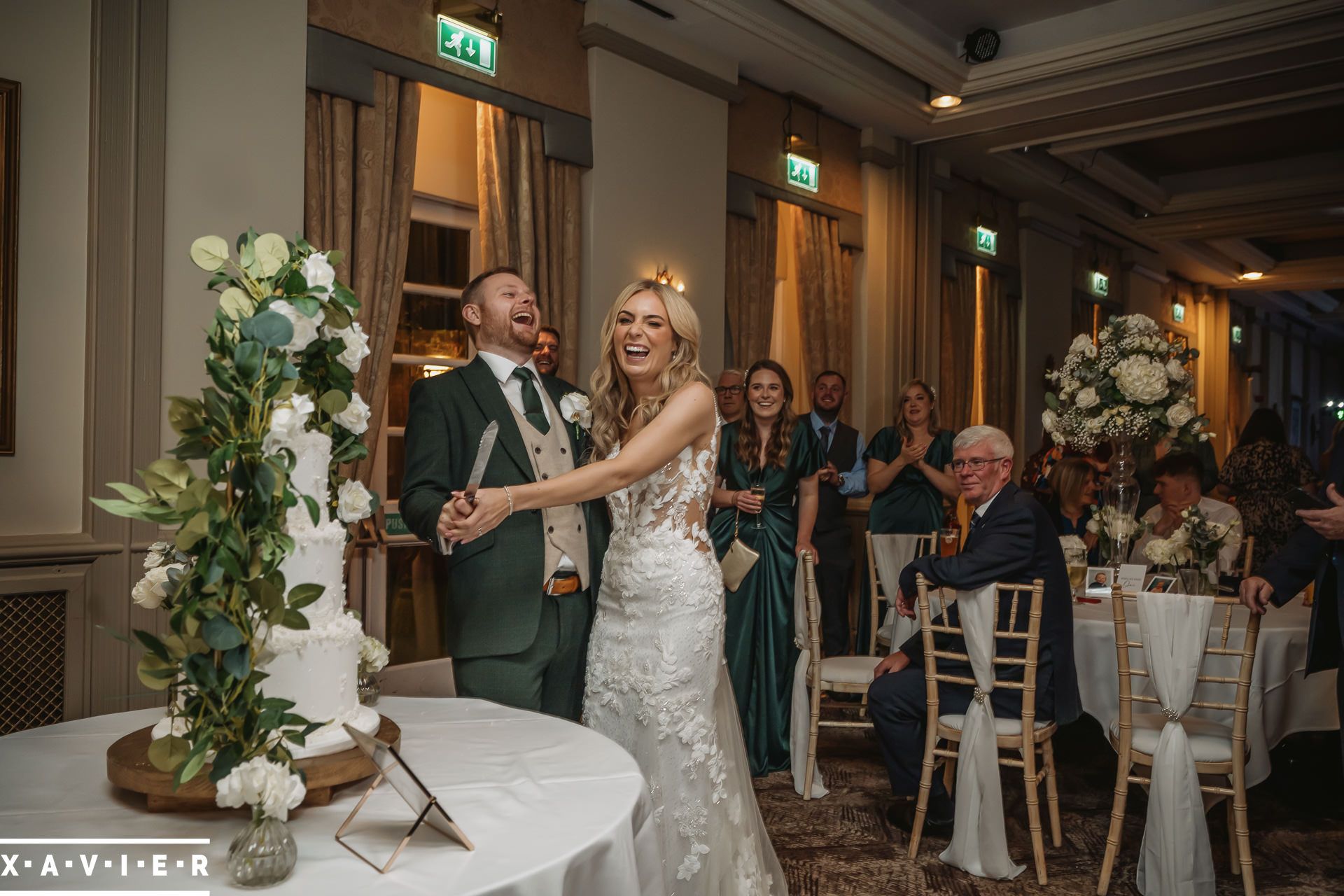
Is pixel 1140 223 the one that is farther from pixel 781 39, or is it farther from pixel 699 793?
pixel 699 793

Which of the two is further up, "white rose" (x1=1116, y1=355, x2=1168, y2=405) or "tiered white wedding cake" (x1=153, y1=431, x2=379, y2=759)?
"white rose" (x1=1116, y1=355, x2=1168, y2=405)

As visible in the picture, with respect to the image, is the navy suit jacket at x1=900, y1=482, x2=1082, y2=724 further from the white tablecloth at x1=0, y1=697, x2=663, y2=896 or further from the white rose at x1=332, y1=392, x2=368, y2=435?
the white rose at x1=332, y1=392, x2=368, y2=435

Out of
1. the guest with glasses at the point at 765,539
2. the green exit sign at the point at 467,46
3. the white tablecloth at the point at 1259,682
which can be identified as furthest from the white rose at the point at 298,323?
the green exit sign at the point at 467,46

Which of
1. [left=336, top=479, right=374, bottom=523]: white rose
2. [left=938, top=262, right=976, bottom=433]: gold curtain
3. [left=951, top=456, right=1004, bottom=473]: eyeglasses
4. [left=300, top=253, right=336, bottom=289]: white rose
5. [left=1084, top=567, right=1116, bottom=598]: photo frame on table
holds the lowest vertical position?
[left=1084, top=567, right=1116, bottom=598]: photo frame on table

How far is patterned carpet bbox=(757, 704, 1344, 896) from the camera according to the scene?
3105 millimetres

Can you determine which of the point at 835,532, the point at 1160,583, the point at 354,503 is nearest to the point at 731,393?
the point at 835,532

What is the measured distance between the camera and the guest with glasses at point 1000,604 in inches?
124

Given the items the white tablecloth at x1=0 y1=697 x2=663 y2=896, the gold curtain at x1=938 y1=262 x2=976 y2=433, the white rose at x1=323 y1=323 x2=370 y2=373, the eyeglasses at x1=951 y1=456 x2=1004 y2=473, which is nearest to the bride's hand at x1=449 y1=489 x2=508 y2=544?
the white tablecloth at x1=0 y1=697 x2=663 y2=896

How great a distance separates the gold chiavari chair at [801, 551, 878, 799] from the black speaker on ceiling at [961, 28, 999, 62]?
418cm

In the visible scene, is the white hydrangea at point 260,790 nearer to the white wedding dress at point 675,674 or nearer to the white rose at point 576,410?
the white wedding dress at point 675,674

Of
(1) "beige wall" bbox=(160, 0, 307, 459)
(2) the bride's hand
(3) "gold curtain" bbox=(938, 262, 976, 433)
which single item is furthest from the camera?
(3) "gold curtain" bbox=(938, 262, 976, 433)

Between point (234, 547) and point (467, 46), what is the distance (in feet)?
13.1

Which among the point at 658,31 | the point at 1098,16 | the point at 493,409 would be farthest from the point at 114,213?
the point at 1098,16

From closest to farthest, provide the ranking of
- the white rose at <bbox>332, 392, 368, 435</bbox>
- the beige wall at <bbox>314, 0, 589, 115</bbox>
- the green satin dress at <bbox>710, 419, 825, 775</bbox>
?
the white rose at <bbox>332, 392, 368, 435</bbox> → the beige wall at <bbox>314, 0, 589, 115</bbox> → the green satin dress at <bbox>710, 419, 825, 775</bbox>
